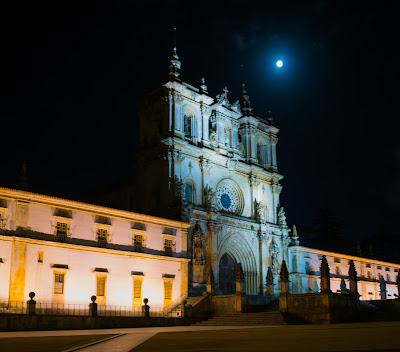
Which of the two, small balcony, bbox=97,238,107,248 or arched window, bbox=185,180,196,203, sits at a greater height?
arched window, bbox=185,180,196,203

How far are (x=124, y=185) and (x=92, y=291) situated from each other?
2193 cm

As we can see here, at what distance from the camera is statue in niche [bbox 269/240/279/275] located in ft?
175

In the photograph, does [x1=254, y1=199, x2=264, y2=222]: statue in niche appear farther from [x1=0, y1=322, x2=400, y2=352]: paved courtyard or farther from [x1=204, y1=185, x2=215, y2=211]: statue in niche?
[x1=0, y1=322, x2=400, y2=352]: paved courtyard

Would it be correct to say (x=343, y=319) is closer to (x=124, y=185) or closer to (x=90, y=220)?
(x=90, y=220)

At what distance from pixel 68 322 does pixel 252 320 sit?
507 inches

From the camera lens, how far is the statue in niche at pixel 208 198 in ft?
157

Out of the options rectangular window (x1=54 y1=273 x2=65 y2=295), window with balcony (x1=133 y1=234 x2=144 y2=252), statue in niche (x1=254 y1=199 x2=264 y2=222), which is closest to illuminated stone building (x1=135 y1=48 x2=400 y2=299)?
statue in niche (x1=254 y1=199 x2=264 y2=222)

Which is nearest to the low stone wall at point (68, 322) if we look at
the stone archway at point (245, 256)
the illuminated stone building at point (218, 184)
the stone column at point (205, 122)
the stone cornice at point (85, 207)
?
the stone cornice at point (85, 207)

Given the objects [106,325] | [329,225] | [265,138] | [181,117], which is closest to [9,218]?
[106,325]

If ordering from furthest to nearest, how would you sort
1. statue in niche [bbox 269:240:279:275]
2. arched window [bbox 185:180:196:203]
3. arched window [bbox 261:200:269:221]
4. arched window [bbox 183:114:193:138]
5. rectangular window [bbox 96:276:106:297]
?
arched window [bbox 261:200:269:221], statue in niche [bbox 269:240:279:275], arched window [bbox 183:114:193:138], arched window [bbox 185:180:196:203], rectangular window [bbox 96:276:106:297]

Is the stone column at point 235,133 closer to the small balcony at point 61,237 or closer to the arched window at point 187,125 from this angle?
the arched window at point 187,125

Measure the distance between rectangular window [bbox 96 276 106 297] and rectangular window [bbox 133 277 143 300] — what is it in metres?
2.80

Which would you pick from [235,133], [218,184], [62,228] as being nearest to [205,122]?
[235,133]

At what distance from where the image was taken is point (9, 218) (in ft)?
104
